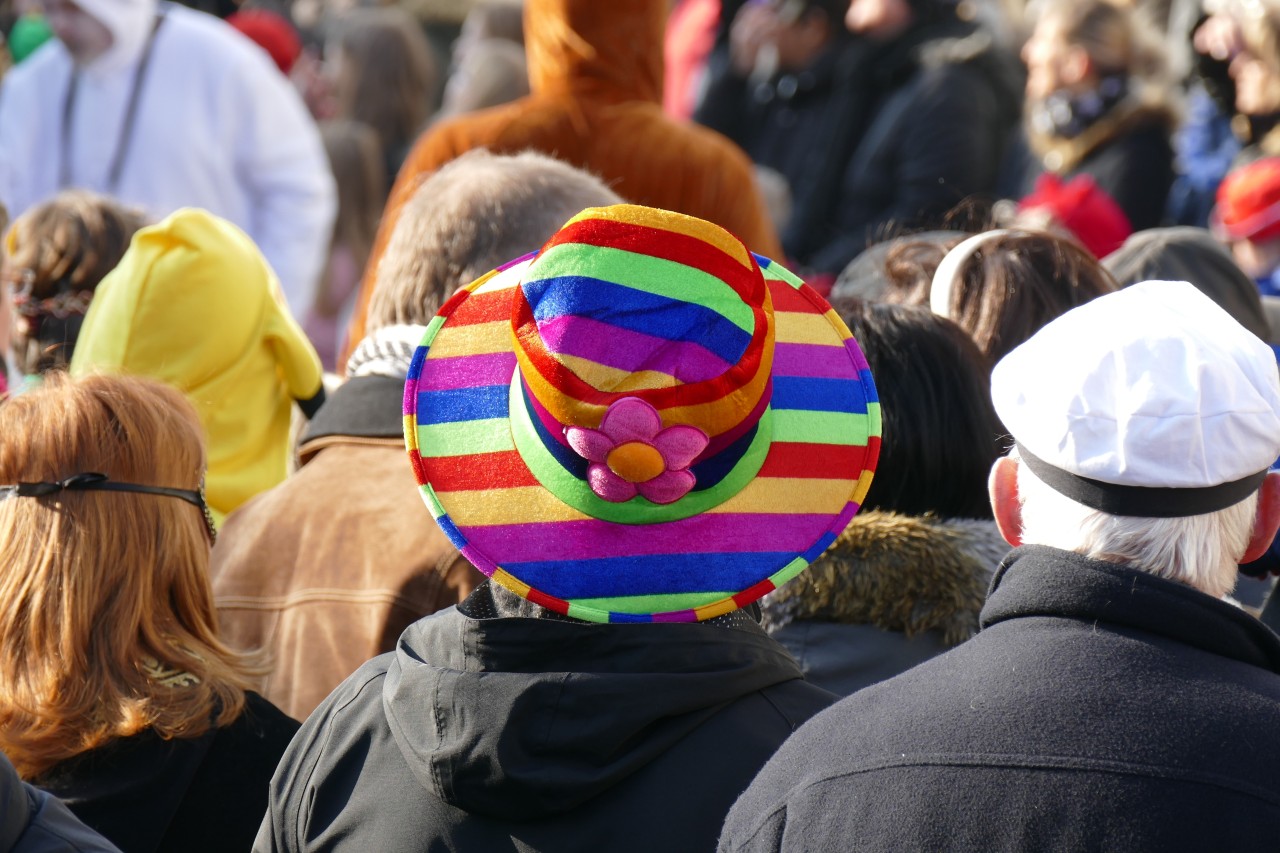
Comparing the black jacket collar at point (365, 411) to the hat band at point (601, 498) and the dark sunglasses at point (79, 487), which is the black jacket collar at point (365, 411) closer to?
the dark sunglasses at point (79, 487)

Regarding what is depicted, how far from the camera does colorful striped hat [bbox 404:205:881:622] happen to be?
5.18ft

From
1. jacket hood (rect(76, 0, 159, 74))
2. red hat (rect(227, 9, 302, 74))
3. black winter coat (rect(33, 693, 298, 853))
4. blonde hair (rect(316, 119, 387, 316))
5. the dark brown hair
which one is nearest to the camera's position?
black winter coat (rect(33, 693, 298, 853))

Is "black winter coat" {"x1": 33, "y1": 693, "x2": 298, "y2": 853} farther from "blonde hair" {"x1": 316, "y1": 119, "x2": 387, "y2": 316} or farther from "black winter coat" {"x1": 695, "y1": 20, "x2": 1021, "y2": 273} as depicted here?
"blonde hair" {"x1": 316, "y1": 119, "x2": 387, "y2": 316}

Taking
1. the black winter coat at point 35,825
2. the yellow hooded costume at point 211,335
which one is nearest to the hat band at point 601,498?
the black winter coat at point 35,825

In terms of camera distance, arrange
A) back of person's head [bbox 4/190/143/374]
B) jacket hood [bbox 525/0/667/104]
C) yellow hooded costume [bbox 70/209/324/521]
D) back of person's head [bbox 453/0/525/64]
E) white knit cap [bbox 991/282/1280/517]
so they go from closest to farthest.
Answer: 1. white knit cap [bbox 991/282/1280/517]
2. yellow hooded costume [bbox 70/209/324/521]
3. back of person's head [bbox 4/190/143/374]
4. jacket hood [bbox 525/0/667/104]
5. back of person's head [bbox 453/0/525/64]

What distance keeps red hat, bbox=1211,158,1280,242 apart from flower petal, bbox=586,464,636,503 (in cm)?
310

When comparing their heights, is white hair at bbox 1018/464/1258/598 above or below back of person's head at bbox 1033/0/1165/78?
below

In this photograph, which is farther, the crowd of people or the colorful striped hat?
the colorful striped hat

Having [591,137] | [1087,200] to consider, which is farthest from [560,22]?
[1087,200]

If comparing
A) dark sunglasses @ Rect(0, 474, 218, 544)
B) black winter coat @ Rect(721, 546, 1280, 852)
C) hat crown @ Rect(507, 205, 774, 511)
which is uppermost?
hat crown @ Rect(507, 205, 774, 511)

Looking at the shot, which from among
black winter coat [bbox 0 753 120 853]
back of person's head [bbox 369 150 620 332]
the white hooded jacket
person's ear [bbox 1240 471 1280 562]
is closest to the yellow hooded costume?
back of person's head [bbox 369 150 620 332]

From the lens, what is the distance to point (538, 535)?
1706 millimetres

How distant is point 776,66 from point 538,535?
4.67 meters

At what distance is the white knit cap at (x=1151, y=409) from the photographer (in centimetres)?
148
